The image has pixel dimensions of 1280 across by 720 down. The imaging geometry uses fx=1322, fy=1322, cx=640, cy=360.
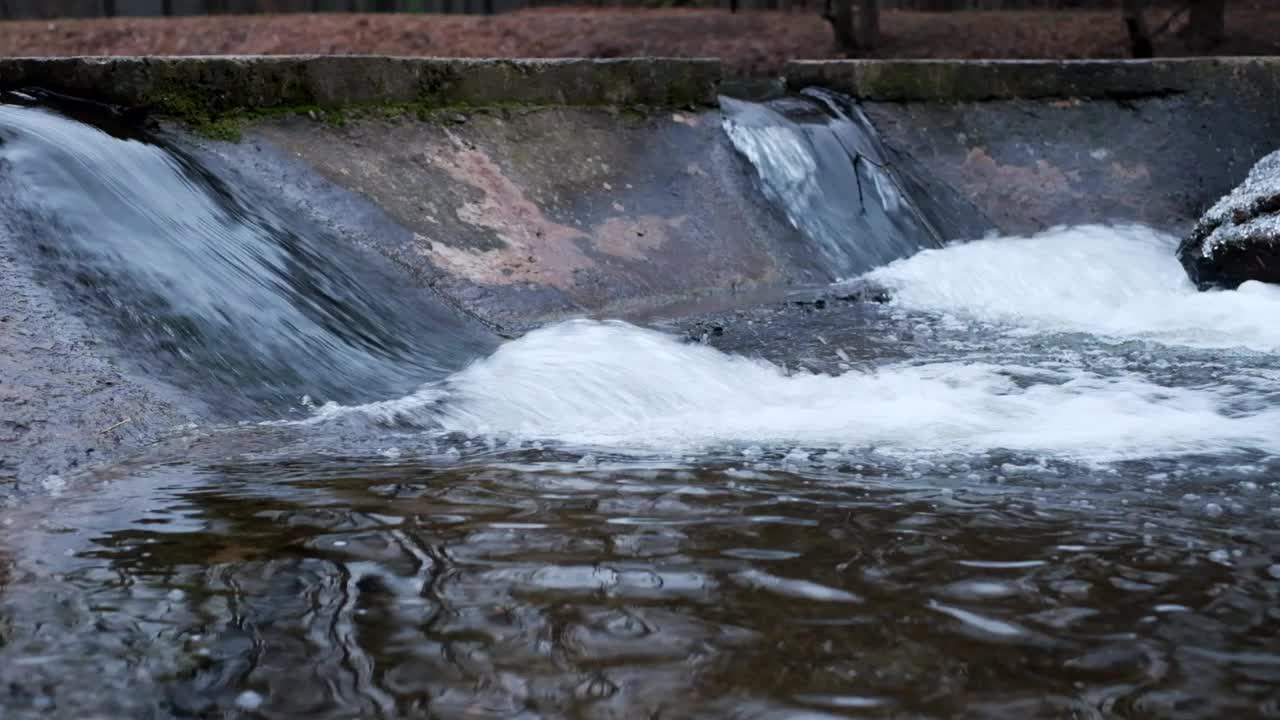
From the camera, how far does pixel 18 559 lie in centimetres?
264

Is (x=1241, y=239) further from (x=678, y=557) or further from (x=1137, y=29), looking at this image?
(x=1137, y=29)

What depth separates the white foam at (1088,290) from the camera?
20.3 feet

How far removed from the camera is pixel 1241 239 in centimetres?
708

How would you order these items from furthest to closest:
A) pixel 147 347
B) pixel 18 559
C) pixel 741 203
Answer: pixel 741 203 < pixel 147 347 < pixel 18 559

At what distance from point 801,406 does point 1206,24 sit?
40.3ft

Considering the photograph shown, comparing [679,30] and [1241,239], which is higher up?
[679,30]

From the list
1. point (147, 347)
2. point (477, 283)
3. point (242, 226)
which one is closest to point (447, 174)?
point (477, 283)

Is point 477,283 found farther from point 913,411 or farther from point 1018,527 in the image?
point 1018,527

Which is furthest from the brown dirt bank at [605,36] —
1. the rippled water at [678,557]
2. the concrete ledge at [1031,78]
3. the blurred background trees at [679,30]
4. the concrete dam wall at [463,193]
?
the rippled water at [678,557]

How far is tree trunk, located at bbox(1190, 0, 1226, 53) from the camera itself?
14469mm

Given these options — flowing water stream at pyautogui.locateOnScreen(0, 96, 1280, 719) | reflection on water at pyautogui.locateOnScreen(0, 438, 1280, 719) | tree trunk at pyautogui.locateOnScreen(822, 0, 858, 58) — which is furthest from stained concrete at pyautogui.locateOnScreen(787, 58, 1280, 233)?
tree trunk at pyautogui.locateOnScreen(822, 0, 858, 58)

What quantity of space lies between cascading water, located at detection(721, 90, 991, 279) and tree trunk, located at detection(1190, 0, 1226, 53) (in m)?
7.60

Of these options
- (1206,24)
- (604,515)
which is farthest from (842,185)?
(1206,24)

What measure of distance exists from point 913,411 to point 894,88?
5019mm
